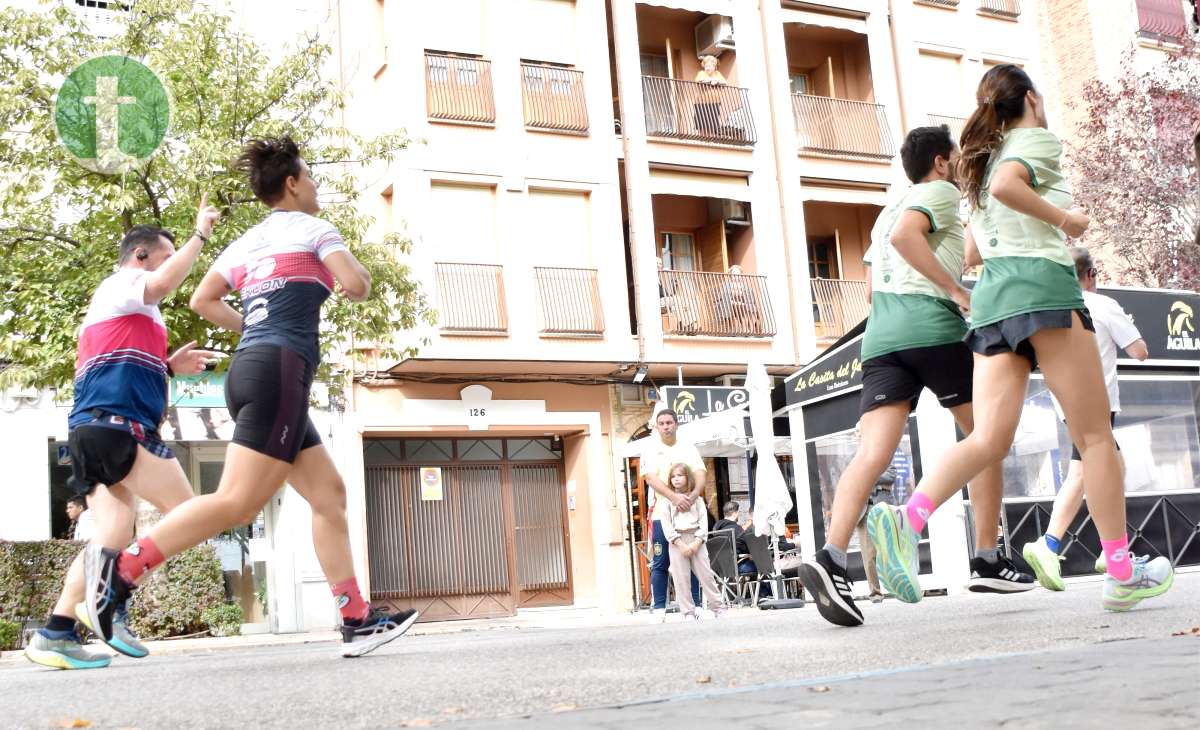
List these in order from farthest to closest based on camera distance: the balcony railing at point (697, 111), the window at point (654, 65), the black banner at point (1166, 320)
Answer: the window at point (654, 65)
the balcony railing at point (697, 111)
the black banner at point (1166, 320)

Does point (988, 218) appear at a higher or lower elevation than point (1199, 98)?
lower

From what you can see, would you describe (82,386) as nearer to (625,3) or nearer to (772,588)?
(772,588)

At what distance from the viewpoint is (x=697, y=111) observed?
2569 centimetres

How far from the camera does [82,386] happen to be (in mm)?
6730

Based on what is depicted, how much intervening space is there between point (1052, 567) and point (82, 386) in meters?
4.58

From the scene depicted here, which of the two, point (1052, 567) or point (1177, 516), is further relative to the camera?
point (1177, 516)

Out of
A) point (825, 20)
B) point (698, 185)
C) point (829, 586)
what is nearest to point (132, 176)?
point (829, 586)

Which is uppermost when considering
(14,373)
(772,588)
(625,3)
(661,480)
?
(625,3)

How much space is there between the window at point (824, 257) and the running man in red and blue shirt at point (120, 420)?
853 inches

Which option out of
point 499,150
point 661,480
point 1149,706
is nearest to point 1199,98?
point 499,150

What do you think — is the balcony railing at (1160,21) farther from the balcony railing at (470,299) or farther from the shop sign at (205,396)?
the shop sign at (205,396)

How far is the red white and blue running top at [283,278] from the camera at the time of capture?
5.49 meters

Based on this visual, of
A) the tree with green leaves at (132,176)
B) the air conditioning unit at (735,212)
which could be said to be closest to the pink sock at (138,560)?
the tree with green leaves at (132,176)

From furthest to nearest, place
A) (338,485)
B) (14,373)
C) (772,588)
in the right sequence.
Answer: (772,588)
(14,373)
(338,485)
